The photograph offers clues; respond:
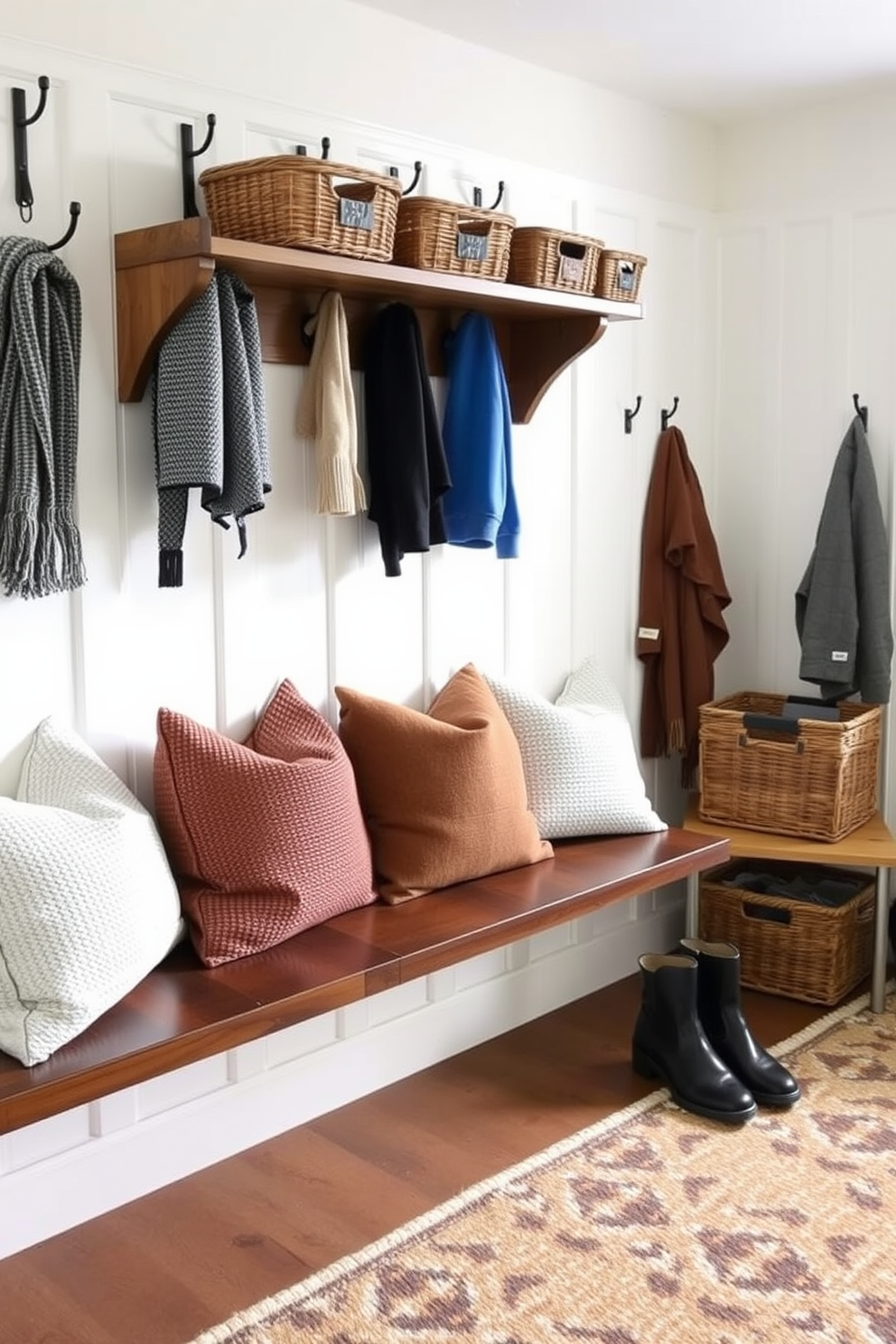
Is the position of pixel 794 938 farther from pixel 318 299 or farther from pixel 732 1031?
pixel 318 299

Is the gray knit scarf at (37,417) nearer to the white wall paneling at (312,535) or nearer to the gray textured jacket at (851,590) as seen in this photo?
the white wall paneling at (312,535)

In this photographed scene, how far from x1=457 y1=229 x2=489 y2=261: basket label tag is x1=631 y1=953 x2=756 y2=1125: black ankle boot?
1.53m

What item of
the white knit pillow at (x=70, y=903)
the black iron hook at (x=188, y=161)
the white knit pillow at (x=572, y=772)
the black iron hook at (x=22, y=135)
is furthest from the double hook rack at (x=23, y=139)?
the white knit pillow at (x=572, y=772)


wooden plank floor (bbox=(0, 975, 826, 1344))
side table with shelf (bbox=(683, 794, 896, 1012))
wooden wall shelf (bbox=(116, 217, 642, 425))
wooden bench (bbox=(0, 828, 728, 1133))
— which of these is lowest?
wooden plank floor (bbox=(0, 975, 826, 1344))

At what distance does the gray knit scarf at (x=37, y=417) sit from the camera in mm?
2195

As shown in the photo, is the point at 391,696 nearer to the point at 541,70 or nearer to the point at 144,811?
the point at 144,811

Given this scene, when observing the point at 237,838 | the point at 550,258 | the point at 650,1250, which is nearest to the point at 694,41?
the point at 550,258

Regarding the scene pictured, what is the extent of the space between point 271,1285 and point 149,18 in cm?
220

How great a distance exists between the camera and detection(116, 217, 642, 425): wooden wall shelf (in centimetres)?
229

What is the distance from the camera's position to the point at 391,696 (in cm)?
302

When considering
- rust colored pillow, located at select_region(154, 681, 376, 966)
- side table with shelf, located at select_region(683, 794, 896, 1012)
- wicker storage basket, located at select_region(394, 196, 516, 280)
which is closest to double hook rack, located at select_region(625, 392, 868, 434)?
wicker storage basket, located at select_region(394, 196, 516, 280)

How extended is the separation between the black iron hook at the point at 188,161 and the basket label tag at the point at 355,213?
30 centimetres

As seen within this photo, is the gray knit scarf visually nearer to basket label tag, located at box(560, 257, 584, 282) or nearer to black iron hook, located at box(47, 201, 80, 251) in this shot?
black iron hook, located at box(47, 201, 80, 251)

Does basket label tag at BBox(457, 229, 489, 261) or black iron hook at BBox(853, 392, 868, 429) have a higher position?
basket label tag at BBox(457, 229, 489, 261)
